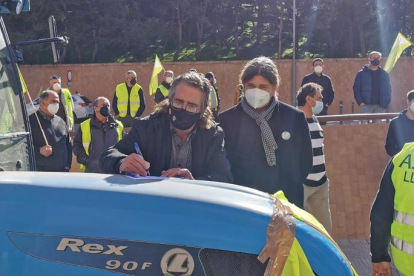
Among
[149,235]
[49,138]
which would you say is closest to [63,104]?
[49,138]

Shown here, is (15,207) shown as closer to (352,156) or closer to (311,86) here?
(311,86)

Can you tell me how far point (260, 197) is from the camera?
2.29 metres

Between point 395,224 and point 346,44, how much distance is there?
3673 centimetres

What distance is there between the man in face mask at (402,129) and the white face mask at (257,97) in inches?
130

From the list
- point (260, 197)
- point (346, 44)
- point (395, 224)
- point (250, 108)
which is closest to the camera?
point (260, 197)

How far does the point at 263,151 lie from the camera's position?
3.94m

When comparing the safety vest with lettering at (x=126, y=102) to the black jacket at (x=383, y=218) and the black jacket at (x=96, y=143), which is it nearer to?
the black jacket at (x=96, y=143)

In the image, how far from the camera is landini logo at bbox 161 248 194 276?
1.97 meters

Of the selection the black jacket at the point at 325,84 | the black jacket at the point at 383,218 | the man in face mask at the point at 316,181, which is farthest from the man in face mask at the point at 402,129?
the black jacket at the point at 325,84

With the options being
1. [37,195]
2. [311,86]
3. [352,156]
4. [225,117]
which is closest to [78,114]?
[352,156]

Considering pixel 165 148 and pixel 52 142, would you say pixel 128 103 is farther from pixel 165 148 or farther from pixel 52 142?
pixel 165 148

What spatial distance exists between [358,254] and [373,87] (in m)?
5.68

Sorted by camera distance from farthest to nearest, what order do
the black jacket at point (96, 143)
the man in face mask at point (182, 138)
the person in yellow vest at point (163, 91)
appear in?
1. the person in yellow vest at point (163, 91)
2. the black jacket at point (96, 143)
3. the man in face mask at point (182, 138)

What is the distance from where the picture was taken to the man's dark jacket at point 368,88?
11.6m
